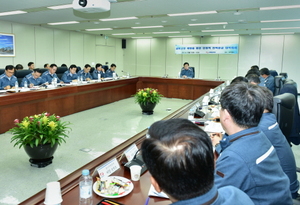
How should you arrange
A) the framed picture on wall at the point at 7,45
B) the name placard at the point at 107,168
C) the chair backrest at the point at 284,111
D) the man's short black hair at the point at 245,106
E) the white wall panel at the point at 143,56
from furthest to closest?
the white wall panel at the point at 143,56 → the framed picture on wall at the point at 7,45 → the chair backrest at the point at 284,111 → the name placard at the point at 107,168 → the man's short black hair at the point at 245,106

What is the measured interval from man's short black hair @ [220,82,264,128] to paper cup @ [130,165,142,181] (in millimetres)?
610

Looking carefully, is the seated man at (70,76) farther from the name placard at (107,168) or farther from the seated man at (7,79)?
the name placard at (107,168)

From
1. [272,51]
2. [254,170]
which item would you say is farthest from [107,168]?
[272,51]

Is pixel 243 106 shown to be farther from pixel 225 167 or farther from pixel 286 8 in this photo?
pixel 286 8

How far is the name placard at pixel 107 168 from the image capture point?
58.0 inches

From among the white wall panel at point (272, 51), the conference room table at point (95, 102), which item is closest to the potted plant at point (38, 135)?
the conference room table at point (95, 102)

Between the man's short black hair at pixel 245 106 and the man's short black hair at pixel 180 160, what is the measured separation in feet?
2.30

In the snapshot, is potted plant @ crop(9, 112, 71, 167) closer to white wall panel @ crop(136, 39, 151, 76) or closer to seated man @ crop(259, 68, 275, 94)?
seated man @ crop(259, 68, 275, 94)

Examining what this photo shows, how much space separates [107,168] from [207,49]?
10966mm

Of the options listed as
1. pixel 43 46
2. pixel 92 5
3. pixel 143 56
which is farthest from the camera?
pixel 143 56

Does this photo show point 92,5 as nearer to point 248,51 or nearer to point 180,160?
point 180,160

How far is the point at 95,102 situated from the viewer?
23.0 ft

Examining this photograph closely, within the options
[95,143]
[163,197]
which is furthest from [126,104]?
[163,197]

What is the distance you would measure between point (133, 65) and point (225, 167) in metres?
12.8
